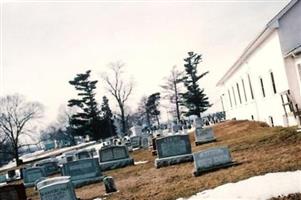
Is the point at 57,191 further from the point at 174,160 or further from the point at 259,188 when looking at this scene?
the point at 174,160

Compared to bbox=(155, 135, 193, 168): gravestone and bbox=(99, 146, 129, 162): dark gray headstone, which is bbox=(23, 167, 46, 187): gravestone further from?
bbox=(155, 135, 193, 168): gravestone

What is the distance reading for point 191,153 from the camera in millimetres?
20000

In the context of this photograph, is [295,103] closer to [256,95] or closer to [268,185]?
[256,95]

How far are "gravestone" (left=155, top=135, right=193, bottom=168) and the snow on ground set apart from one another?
8.66 metres

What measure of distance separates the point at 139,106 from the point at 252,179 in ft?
350

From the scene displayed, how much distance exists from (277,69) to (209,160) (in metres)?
11.3

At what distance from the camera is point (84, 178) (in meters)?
20.8

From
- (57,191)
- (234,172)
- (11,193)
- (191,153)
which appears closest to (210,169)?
(234,172)

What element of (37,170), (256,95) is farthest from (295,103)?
(37,170)

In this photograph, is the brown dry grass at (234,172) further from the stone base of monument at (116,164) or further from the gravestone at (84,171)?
the stone base of monument at (116,164)

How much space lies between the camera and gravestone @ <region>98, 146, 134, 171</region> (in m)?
25.8

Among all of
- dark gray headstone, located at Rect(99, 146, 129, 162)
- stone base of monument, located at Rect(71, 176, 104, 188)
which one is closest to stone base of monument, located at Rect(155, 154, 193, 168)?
stone base of monument, located at Rect(71, 176, 104, 188)

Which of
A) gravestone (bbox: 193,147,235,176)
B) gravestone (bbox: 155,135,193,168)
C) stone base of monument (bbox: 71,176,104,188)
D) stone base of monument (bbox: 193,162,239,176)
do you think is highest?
gravestone (bbox: 155,135,193,168)

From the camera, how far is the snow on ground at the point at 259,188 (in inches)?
362
